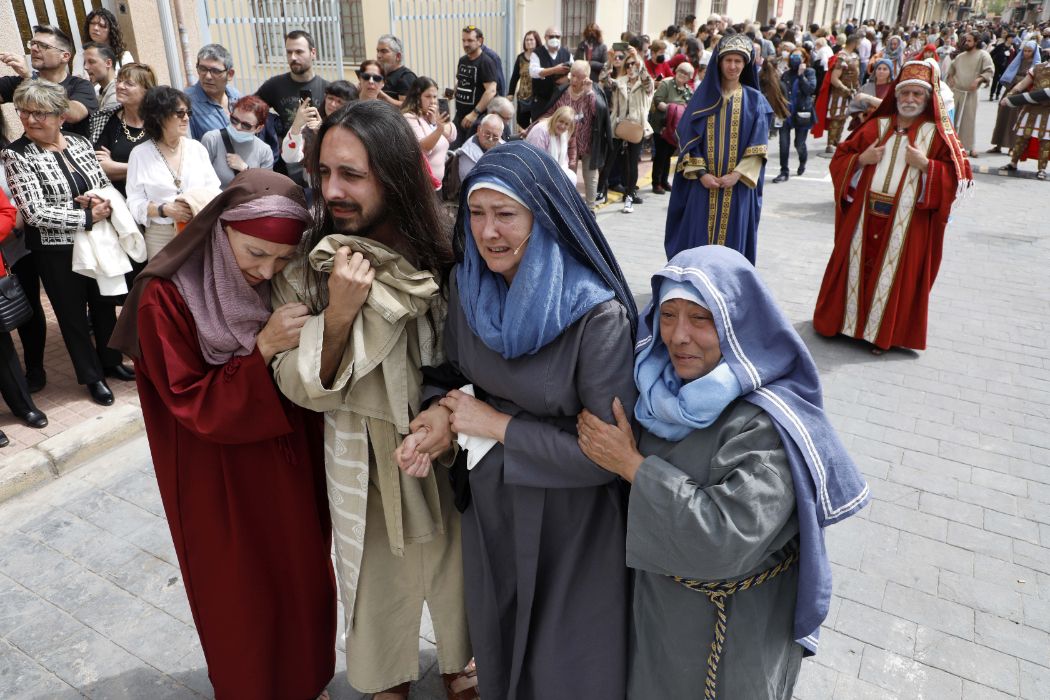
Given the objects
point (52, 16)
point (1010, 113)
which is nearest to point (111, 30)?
point (52, 16)

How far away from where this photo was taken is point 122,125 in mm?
5051

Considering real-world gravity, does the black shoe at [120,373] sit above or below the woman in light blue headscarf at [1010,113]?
below

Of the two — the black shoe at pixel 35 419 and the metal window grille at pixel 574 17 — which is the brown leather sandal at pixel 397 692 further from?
the metal window grille at pixel 574 17

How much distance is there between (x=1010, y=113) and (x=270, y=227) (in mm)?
14865

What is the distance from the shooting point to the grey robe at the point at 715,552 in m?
1.65

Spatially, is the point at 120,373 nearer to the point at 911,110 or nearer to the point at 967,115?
the point at 911,110

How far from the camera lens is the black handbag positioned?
395 centimetres

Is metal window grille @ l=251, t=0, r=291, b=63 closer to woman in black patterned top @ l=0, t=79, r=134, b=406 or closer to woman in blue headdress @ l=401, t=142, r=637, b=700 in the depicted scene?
woman in black patterned top @ l=0, t=79, r=134, b=406

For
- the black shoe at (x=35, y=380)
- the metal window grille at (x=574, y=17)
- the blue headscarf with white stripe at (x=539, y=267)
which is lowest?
the black shoe at (x=35, y=380)

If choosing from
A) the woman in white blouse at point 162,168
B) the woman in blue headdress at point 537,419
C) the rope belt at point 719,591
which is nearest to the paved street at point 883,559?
the rope belt at point 719,591

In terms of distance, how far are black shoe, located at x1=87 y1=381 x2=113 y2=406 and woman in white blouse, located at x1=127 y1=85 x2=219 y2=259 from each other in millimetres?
905

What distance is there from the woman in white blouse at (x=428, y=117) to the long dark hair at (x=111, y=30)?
2457mm

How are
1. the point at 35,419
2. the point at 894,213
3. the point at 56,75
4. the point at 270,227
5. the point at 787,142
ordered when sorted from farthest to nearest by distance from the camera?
1. the point at 787,142
2. the point at 56,75
3. the point at 894,213
4. the point at 35,419
5. the point at 270,227

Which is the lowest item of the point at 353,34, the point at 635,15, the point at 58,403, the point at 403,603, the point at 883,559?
the point at 883,559
